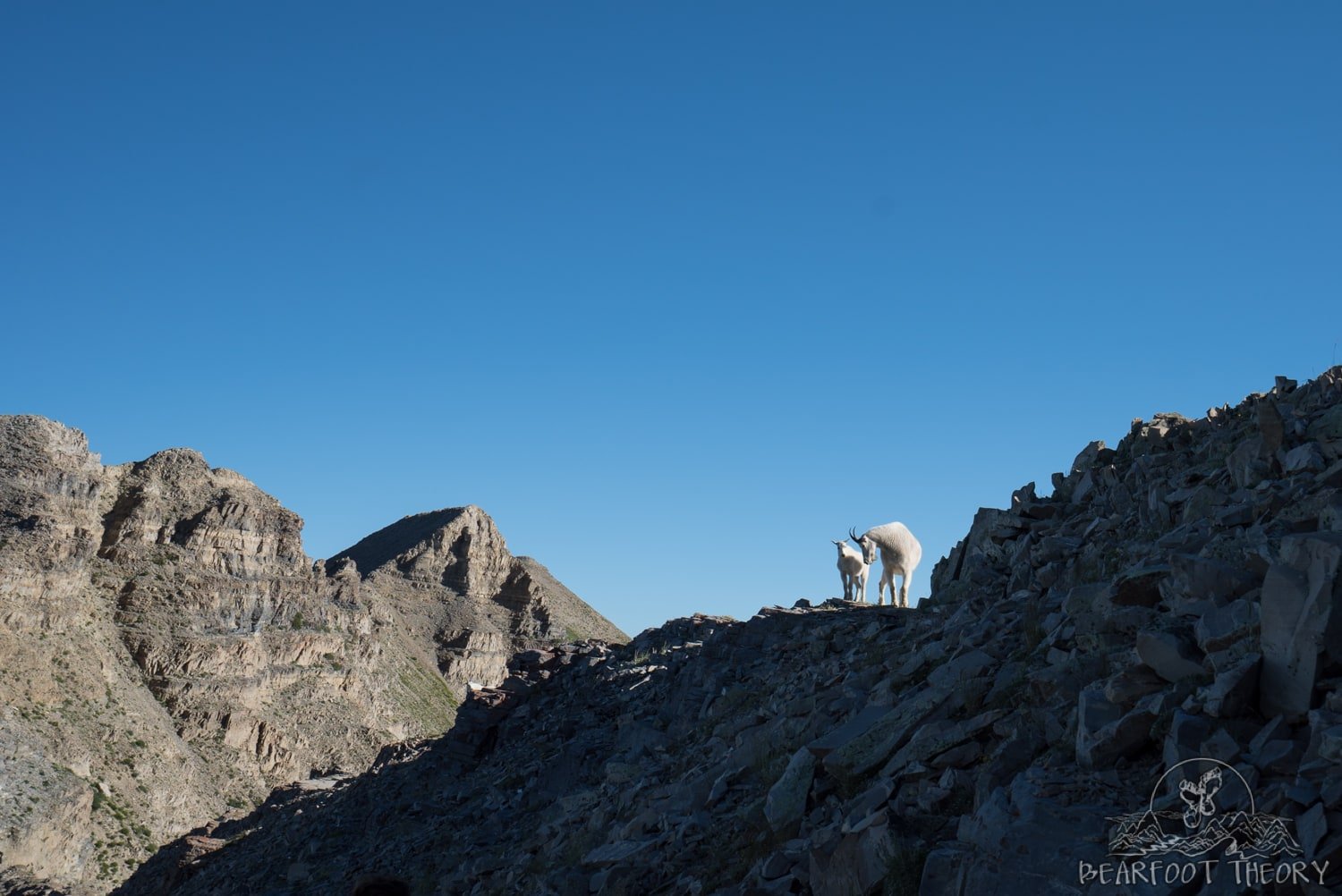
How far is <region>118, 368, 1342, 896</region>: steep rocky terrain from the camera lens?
8.62 metres

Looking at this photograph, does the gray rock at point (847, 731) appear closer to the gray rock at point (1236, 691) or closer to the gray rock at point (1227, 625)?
the gray rock at point (1227, 625)

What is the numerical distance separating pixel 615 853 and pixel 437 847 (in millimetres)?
8812

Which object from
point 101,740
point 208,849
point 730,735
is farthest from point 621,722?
point 101,740

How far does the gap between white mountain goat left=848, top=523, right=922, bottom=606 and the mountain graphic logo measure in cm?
2161

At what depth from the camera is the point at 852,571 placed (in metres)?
31.7

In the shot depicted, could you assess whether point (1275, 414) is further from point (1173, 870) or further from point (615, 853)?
point (615, 853)

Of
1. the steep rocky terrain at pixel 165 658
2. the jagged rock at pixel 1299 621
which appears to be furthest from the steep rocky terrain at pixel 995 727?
the steep rocky terrain at pixel 165 658

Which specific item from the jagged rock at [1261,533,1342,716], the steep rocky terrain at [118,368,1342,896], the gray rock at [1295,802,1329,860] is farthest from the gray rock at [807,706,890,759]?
the gray rock at [1295,802,1329,860]

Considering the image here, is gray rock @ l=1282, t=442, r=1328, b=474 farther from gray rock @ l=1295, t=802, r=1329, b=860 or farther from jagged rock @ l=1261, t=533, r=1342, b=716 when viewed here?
gray rock @ l=1295, t=802, r=1329, b=860

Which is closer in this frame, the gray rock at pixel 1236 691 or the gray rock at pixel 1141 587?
the gray rock at pixel 1236 691

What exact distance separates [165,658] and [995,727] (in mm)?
99183

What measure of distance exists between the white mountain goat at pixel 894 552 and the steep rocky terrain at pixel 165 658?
4298 centimetres

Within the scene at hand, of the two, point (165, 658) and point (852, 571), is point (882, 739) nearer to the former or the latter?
point (852, 571)

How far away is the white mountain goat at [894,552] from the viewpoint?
1195 inches
